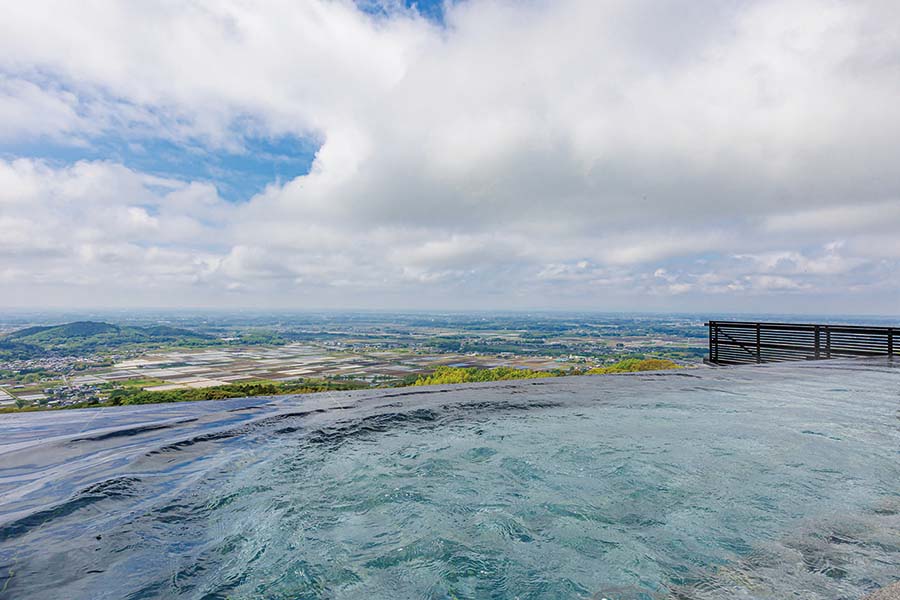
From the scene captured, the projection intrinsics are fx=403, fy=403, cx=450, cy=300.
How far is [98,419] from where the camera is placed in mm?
4430

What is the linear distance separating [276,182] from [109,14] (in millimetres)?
14318

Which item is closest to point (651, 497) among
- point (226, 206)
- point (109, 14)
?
point (109, 14)

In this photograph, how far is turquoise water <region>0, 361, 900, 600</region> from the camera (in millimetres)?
2045

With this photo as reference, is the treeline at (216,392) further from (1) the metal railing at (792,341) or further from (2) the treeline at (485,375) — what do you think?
(1) the metal railing at (792,341)

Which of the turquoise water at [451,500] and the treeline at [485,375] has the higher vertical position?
the treeline at [485,375]

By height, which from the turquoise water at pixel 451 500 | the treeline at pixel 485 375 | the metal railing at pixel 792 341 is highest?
the metal railing at pixel 792 341

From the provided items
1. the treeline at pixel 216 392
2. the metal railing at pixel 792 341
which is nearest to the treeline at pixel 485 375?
the treeline at pixel 216 392

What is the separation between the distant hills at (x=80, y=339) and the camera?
1209 cm

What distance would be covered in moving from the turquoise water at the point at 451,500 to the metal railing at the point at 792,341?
18.6ft

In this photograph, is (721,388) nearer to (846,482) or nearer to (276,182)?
(846,482)

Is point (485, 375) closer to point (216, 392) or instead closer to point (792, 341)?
point (216, 392)

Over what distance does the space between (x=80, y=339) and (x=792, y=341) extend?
2291 centimetres

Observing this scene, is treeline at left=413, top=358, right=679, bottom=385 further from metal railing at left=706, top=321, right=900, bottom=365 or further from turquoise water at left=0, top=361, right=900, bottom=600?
metal railing at left=706, top=321, right=900, bottom=365

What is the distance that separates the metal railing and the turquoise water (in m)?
5.67
